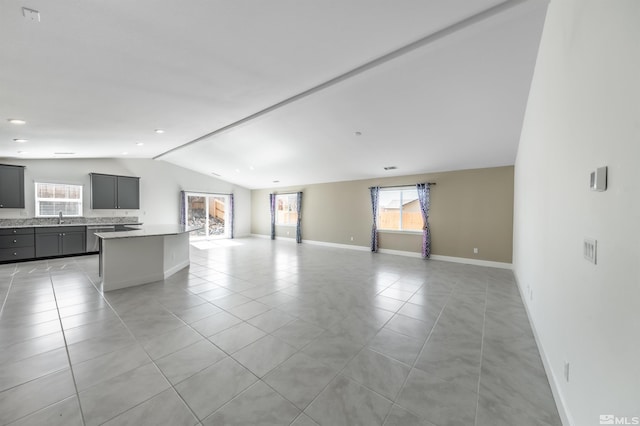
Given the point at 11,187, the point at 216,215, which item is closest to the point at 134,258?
the point at 11,187

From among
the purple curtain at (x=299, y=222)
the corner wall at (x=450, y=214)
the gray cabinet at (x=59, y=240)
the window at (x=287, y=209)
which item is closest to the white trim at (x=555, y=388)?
the corner wall at (x=450, y=214)

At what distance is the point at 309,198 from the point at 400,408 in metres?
7.79

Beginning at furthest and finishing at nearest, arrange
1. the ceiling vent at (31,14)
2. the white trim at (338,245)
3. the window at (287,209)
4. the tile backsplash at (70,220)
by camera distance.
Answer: the window at (287,209)
the white trim at (338,245)
the tile backsplash at (70,220)
the ceiling vent at (31,14)

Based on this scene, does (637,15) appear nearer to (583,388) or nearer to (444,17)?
(444,17)

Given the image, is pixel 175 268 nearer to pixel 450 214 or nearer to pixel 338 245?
pixel 338 245

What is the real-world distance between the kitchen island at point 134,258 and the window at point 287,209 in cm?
554

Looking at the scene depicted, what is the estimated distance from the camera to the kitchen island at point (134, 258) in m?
3.68

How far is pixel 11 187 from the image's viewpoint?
5434mm

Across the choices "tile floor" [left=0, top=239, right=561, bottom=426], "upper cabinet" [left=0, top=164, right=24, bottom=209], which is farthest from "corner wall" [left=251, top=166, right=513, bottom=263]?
"upper cabinet" [left=0, top=164, right=24, bottom=209]

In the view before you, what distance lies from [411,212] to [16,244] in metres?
9.45

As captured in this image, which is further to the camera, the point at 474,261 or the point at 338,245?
the point at 338,245

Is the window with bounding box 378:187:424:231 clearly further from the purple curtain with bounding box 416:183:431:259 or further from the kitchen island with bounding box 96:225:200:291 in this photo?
the kitchen island with bounding box 96:225:200:291

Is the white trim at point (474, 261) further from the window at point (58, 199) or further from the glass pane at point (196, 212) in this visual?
the window at point (58, 199)

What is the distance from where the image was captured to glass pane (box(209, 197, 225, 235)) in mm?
10086
